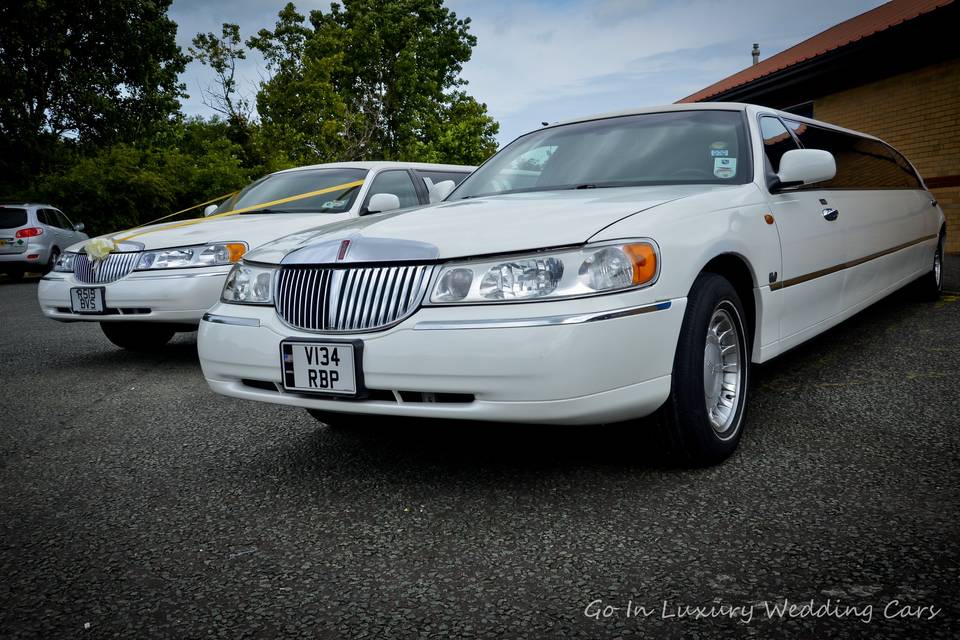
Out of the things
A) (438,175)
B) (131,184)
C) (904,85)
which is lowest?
(438,175)

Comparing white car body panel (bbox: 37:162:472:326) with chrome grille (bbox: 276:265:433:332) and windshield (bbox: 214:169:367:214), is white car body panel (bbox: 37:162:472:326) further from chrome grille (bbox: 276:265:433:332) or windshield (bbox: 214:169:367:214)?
chrome grille (bbox: 276:265:433:332)

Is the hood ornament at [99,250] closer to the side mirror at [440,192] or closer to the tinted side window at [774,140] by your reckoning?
the side mirror at [440,192]

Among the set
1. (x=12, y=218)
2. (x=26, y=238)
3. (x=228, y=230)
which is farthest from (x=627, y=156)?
(x=12, y=218)

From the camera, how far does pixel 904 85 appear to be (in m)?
11.1

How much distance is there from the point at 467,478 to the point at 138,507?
1.20 meters

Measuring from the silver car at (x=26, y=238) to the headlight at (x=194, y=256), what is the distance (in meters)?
12.2

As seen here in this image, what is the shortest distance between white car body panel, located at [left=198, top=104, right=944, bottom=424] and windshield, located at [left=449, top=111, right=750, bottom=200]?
133 millimetres

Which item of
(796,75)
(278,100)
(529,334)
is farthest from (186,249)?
(278,100)

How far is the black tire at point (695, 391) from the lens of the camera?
103 inches

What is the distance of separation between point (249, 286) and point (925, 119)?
11.1 m

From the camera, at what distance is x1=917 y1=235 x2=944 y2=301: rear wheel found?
6703 millimetres

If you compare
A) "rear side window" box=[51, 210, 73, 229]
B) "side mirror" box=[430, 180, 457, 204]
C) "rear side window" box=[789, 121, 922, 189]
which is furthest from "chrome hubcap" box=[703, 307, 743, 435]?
"rear side window" box=[51, 210, 73, 229]

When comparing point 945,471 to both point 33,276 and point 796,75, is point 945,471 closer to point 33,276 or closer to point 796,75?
point 796,75

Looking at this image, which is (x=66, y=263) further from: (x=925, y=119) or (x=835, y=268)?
(x=925, y=119)
